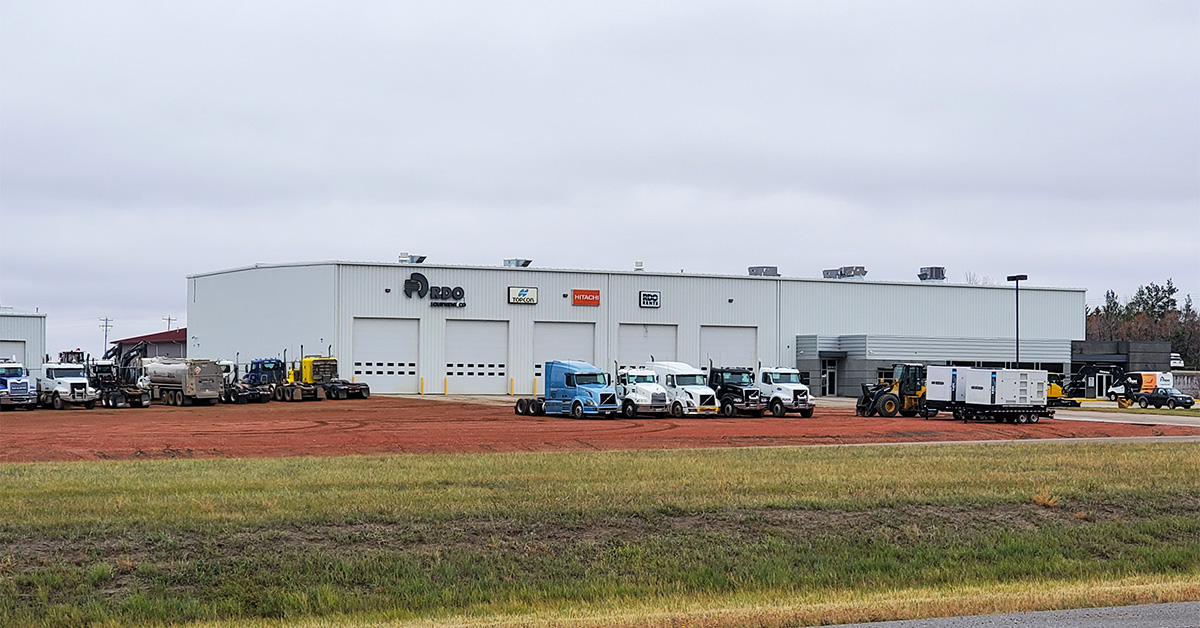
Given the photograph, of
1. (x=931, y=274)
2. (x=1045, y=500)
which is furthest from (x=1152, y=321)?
(x=1045, y=500)

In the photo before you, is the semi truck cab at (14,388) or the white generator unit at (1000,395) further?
the semi truck cab at (14,388)

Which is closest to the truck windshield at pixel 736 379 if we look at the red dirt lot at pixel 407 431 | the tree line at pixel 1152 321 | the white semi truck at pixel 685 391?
the white semi truck at pixel 685 391

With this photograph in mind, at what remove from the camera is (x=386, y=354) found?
3093 inches

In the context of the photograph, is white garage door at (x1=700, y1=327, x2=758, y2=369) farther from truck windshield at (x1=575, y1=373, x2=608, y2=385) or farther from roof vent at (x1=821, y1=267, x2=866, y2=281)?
truck windshield at (x1=575, y1=373, x2=608, y2=385)

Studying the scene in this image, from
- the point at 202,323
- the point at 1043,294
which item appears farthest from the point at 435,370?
the point at 1043,294

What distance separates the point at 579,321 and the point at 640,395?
30.4 m

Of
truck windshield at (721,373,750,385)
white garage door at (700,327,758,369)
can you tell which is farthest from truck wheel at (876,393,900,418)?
white garage door at (700,327,758,369)

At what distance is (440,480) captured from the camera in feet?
72.9

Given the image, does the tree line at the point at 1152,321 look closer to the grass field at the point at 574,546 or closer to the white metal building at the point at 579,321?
the white metal building at the point at 579,321

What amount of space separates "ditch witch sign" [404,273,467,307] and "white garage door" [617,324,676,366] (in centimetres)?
1101

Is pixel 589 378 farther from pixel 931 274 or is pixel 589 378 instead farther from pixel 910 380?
pixel 931 274

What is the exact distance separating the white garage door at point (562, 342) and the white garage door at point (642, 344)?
2062 millimetres

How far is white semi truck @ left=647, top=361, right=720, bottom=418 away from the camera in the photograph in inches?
2138

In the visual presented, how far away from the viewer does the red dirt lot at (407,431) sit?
3256cm
